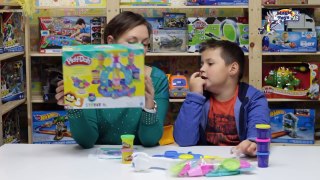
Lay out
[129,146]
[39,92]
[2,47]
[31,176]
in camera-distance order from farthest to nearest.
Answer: [39,92], [2,47], [129,146], [31,176]

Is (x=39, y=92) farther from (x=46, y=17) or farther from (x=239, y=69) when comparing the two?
(x=239, y=69)

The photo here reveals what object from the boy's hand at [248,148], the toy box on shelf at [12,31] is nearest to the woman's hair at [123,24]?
the boy's hand at [248,148]

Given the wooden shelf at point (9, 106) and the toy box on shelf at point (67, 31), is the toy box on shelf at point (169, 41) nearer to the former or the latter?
the toy box on shelf at point (67, 31)

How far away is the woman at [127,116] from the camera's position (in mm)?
1998

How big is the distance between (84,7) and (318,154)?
234 centimetres

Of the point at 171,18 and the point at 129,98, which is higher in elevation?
the point at 171,18

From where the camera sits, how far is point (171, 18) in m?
3.75

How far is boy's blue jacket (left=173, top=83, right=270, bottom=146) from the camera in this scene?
219cm

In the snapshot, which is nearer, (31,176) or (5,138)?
(31,176)

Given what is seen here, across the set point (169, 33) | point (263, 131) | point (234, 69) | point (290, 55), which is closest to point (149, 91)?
point (263, 131)

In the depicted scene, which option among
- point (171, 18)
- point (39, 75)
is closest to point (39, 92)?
point (39, 75)

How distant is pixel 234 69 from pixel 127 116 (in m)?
0.66

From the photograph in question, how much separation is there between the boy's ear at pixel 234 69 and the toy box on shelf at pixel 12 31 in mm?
1566

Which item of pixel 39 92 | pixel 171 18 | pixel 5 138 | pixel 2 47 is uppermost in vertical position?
pixel 171 18
